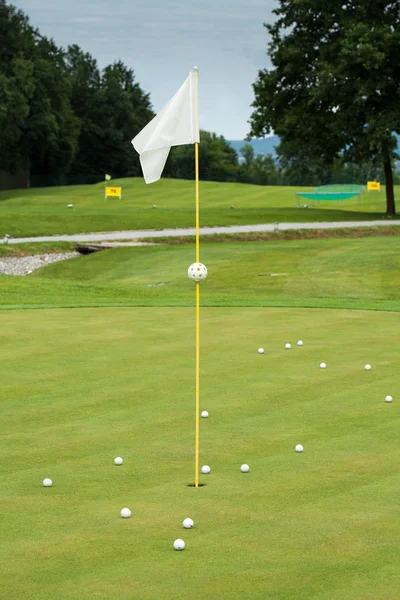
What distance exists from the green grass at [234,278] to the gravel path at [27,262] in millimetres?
631

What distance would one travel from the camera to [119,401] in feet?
34.2

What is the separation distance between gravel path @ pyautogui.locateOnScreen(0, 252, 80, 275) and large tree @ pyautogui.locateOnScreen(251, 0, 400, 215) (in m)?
18.7

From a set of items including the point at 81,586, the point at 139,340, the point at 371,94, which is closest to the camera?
the point at 81,586

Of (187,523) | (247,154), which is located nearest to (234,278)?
(187,523)

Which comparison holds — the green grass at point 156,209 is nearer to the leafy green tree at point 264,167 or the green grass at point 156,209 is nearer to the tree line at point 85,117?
the tree line at point 85,117

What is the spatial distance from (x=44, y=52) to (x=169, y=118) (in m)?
97.9

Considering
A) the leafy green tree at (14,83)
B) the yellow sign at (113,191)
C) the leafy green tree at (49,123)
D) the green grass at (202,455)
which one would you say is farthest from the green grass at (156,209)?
the green grass at (202,455)

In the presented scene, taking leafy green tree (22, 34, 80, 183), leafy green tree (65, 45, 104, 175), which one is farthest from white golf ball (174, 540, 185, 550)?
leafy green tree (65, 45, 104, 175)

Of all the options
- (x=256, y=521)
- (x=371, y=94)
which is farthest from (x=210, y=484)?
(x=371, y=94)

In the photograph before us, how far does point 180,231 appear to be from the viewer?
4547 cm

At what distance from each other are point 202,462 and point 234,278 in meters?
21.9

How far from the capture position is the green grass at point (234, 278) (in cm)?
2145

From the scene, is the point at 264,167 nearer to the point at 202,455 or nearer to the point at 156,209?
the point at 156,209

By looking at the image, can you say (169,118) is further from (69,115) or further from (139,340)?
(69,115)
